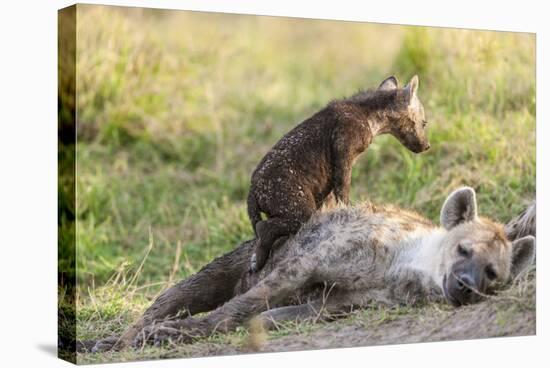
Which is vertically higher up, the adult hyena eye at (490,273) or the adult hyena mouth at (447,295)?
the adult hyena eye at (490,273)

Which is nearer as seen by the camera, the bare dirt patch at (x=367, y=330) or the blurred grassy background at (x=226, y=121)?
the bare dirt patch at (x=367, y=330)

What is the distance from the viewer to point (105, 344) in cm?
590

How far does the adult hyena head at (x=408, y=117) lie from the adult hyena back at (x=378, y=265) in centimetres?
51

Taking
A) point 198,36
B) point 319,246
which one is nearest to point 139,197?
point 198,36

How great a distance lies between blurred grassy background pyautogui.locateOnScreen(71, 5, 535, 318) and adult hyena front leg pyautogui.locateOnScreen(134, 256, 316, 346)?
2.02 feet

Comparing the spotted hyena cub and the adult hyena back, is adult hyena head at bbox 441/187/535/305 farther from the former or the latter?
the spotted hyena cub

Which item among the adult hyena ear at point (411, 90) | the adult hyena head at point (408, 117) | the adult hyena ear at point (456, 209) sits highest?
Answer: the adult hyena ear at point (411, 90)

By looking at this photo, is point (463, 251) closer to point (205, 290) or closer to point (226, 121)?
point (205, 290)

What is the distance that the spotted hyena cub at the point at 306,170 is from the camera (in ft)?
19.7

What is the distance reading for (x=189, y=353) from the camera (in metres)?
5.82

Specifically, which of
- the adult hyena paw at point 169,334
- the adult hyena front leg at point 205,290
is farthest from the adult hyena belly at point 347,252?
the adult hyena paw at point 169,334

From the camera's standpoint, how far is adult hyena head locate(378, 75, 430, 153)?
6324mm

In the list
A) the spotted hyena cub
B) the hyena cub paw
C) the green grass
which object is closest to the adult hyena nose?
the spotted hyena cub

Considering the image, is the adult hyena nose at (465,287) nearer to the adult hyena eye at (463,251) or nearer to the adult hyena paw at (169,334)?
the adult hyena eye at (463,251)
